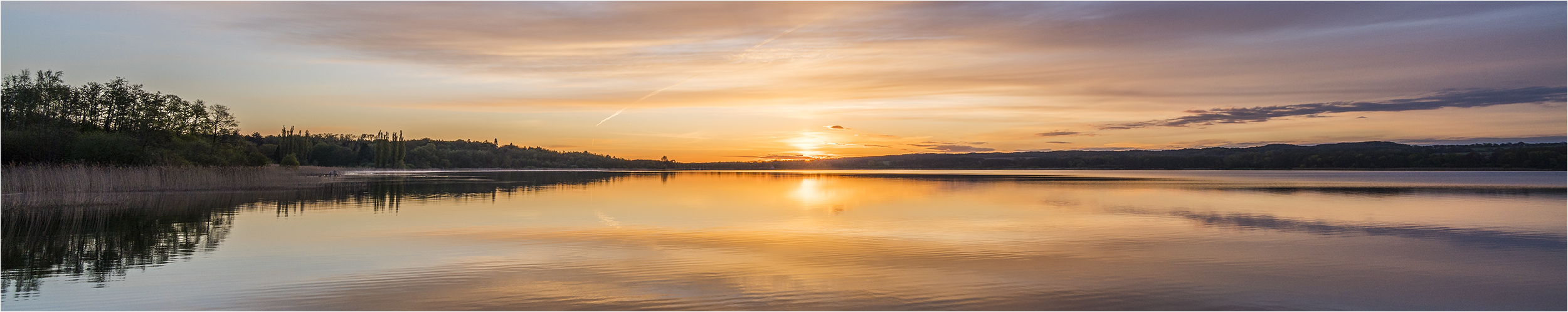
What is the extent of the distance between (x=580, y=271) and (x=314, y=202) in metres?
22.6

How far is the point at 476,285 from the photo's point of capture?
10.7m

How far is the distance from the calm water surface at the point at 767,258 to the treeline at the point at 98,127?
14.0 metres

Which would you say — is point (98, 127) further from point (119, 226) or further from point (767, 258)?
point (767, 258)

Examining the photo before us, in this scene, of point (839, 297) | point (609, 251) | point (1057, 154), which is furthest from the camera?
point (1057, 154)

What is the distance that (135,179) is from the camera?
3130 centimetres

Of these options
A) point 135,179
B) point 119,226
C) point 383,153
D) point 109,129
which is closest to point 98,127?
point 109,129

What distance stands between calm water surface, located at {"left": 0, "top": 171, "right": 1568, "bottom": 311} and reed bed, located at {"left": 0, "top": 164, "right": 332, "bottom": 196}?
1.17 metres

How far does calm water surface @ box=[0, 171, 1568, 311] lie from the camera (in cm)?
979

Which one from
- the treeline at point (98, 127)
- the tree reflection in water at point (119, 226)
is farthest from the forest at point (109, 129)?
the tree reflection in water at point (119, 226)

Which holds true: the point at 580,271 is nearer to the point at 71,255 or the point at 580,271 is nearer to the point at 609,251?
the point at 609,251

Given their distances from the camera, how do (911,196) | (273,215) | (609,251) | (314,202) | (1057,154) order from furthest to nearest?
1. (1057,154)
2. (911,196)
3. (314,202)
4. (273,215)
5. (609,251)

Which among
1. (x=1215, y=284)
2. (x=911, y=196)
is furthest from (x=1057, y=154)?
(x=1215, y=284)

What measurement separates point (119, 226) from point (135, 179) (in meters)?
16.7

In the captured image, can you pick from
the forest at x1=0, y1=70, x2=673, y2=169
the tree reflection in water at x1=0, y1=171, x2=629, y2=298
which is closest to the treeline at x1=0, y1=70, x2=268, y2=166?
the forest at x1=0, y1=70, x2=673, y2=169
